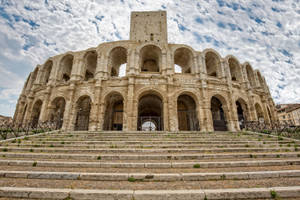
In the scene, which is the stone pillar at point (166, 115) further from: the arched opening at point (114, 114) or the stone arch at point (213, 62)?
the stone arch at point (213, 62)

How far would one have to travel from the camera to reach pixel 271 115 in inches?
750

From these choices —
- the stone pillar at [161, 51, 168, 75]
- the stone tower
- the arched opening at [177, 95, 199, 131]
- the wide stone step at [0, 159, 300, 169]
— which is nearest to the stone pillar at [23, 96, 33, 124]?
the wide stone step at [0, 159, 300, 169]

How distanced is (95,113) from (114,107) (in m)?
5.22

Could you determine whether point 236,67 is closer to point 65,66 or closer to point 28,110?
point 65,66

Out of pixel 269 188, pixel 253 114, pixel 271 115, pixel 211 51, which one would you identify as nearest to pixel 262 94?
pixel 271 115

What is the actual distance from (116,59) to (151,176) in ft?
58.2

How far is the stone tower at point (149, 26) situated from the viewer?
65.9 ft

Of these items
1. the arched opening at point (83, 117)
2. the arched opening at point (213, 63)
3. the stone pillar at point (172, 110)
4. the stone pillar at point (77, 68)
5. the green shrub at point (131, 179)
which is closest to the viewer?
the green shrub at point (131, 179)

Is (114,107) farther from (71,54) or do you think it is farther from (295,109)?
(295,109)

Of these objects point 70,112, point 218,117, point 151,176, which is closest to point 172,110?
point 218,117

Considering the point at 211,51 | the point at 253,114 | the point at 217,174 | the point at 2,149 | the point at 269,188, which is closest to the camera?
the point at 269,188

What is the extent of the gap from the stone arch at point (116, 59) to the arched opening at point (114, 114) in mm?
3870

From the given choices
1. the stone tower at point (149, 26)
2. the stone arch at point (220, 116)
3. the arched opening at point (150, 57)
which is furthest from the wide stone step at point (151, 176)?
the stone tower at point (149, 26)

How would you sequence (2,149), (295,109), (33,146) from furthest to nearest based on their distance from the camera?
1. (295,109)
2. (33,146)
3. (2,149)
